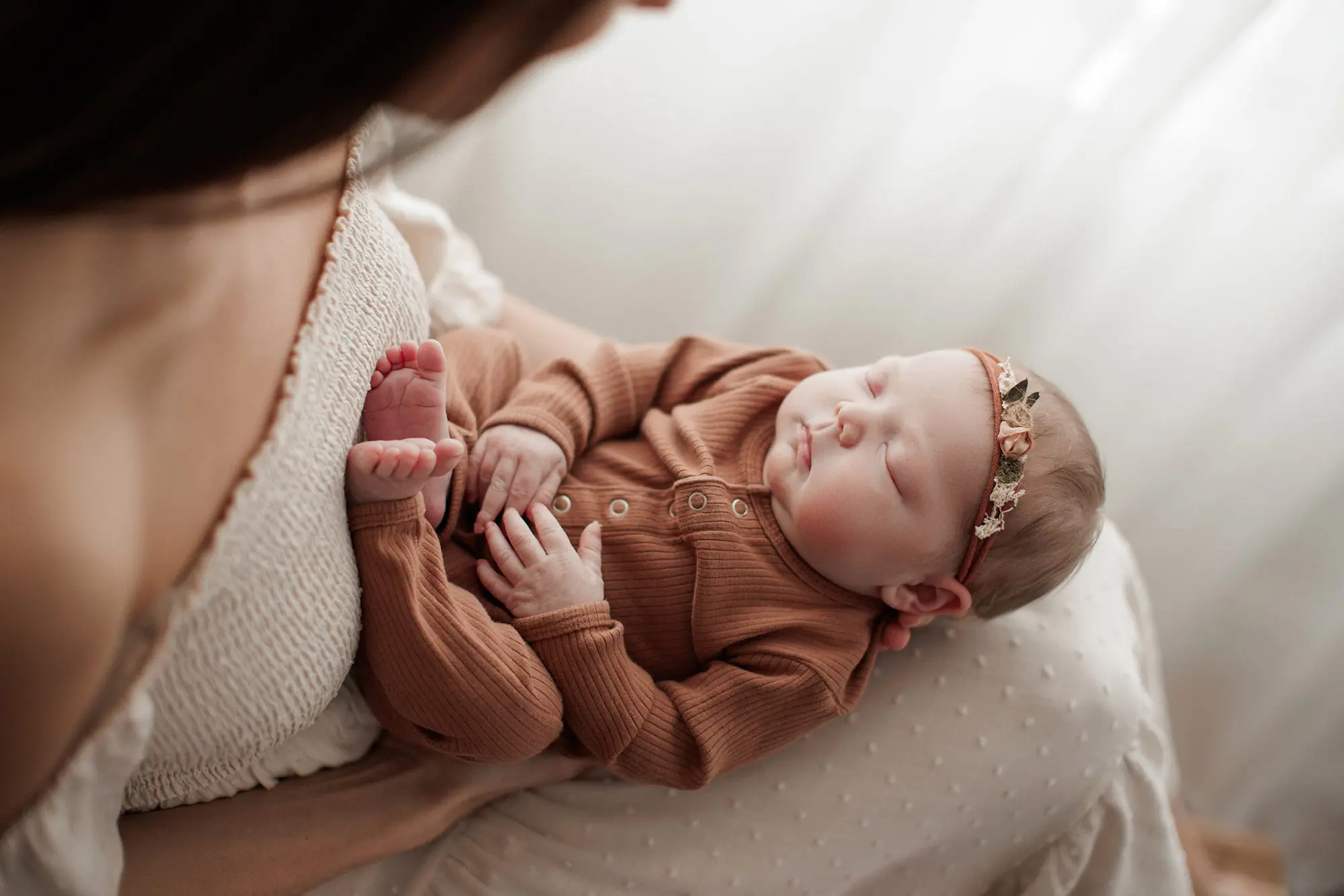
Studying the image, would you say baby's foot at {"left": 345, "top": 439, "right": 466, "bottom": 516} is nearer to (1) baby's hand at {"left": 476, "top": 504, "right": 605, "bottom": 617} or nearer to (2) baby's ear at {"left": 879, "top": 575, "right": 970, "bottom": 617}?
(1) baby's hand at {"left": 476, "top": 504, "right": 605, "bottom": 617}

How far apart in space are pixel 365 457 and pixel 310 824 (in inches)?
15.9

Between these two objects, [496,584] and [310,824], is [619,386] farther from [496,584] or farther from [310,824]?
[310,824]

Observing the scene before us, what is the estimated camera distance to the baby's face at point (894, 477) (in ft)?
3.57

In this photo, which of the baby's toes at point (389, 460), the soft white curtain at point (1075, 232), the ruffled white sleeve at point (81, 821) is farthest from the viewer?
the soft white curtain at point (1075, 232)

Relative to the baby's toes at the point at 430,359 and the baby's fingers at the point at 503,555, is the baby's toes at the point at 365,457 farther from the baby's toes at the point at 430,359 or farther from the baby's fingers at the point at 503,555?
the baby's fingers at the point at 503,555

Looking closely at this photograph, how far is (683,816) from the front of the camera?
3.57ft

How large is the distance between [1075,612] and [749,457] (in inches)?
18.3

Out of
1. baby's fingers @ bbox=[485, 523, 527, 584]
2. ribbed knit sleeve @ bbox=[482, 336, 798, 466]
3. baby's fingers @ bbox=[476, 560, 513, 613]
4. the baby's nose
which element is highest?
the baby's nose

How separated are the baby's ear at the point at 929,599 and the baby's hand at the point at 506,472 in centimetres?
43

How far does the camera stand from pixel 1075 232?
1.66 meters

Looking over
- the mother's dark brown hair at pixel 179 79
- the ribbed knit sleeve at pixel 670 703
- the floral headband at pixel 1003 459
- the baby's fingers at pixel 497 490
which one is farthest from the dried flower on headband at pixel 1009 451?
the mother's dark brown hair at pixel 179 79

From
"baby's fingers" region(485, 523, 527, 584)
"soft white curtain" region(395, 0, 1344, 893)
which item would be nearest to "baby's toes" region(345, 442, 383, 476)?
"baby's fingers" region(485, 523, 527, 584)

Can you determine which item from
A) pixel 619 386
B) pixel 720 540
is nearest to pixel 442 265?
pixel 619 386

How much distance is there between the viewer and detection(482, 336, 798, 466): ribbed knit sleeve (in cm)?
115
